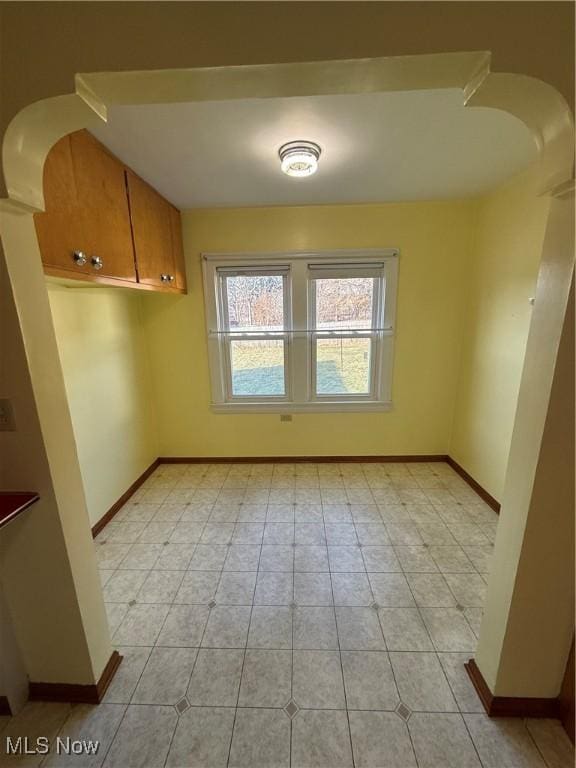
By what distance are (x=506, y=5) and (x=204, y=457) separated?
325 centimetres

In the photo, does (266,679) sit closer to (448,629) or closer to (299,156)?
(448,629)

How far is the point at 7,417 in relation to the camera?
946mm

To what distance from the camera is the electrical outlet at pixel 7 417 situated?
0.94m

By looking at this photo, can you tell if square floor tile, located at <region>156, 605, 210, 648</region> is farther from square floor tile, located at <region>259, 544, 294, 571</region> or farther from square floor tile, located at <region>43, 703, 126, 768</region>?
square floor tile, located at <region>259, 544, 294, 571</region>

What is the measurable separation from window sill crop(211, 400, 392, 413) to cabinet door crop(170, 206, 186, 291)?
3.87ft

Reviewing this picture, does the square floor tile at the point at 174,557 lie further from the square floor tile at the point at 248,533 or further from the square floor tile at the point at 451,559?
the square floor tile at the point at 451,559

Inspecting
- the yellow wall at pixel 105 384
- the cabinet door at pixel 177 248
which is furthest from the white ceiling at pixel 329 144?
the yellow wall at pixel 105 384

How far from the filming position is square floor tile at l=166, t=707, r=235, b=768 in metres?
1.03

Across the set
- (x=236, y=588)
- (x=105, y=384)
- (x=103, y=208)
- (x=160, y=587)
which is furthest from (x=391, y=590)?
(x=103, y=208)

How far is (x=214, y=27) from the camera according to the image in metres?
0.71

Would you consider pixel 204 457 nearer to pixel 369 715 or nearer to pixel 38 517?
pixel 38 517

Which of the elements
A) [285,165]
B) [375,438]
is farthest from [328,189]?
[375,438]

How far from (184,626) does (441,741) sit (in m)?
1.14

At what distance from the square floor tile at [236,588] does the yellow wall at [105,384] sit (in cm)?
111
